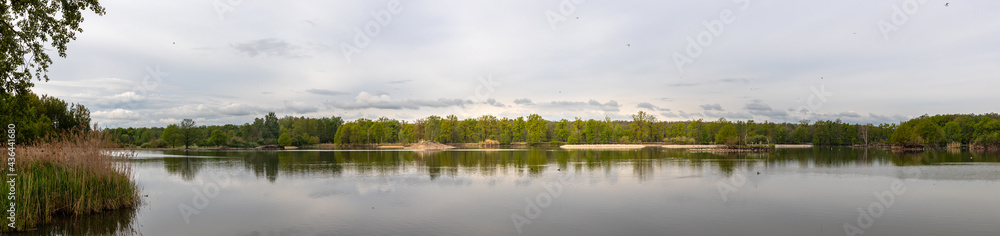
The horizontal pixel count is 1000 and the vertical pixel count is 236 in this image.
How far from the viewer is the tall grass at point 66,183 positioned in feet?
37.1

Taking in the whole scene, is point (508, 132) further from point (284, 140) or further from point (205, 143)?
point (205, 143)

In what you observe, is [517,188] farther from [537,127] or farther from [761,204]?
[537,127]

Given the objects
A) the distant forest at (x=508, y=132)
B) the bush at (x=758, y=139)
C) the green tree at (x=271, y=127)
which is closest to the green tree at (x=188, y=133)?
the distant forest at (x=508, y=132)

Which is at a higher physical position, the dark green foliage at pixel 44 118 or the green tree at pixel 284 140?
the dark green foliage at pixel 44 118

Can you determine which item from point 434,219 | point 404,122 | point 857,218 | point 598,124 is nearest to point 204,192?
point 434,219

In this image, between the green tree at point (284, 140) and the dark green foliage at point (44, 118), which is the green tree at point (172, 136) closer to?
the green tree at point (284, 140)

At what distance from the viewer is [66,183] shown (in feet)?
42.3

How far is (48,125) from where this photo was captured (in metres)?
37.3

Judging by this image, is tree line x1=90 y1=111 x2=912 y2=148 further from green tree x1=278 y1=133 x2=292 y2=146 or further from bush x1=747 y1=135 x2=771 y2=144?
bush x1=747 y1=135 x2=771 y2=144

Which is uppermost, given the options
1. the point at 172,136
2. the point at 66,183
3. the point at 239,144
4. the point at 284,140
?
the point at 172,136

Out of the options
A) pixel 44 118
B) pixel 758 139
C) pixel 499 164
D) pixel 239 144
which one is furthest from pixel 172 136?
pixel 758 139

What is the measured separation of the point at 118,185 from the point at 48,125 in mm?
32742

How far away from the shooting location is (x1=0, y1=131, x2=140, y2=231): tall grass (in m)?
11.3

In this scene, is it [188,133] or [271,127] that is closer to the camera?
[188,133]
